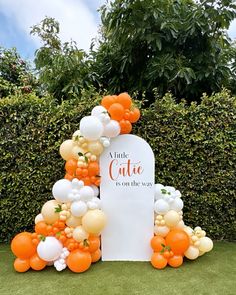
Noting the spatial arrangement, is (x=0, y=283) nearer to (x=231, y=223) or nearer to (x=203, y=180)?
(x=203, y=180)

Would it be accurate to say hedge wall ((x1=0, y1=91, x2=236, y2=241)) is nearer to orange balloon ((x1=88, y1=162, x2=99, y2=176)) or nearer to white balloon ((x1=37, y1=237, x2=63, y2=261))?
orange balloon ((x1=88, y1=162, x2=99, y2=176))

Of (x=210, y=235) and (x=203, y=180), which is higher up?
(x=203, y=180)

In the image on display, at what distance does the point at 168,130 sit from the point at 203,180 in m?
0.70

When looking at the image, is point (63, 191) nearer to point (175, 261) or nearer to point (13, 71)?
point (175, 261)

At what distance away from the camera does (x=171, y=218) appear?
2.59m

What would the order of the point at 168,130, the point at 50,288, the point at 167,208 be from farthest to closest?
the point at 168,130 < the point at 167,208 < the point at 50,288

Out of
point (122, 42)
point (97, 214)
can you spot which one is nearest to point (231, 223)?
point (97, 214)

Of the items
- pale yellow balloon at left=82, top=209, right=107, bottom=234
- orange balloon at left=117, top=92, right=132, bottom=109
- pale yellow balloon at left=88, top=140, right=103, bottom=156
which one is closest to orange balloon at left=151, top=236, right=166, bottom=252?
pale yellow balloon at left=82, top=209, right=107, bottom=234

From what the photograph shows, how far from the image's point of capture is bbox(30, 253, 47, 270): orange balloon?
97.1 inches

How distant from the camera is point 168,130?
3035mm

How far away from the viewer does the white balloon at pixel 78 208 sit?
245 cm

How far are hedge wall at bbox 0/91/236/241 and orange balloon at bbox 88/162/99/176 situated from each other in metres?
0.58

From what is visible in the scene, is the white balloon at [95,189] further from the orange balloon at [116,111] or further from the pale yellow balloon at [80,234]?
the orange balloon at [116,111]

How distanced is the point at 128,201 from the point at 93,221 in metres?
0.44
